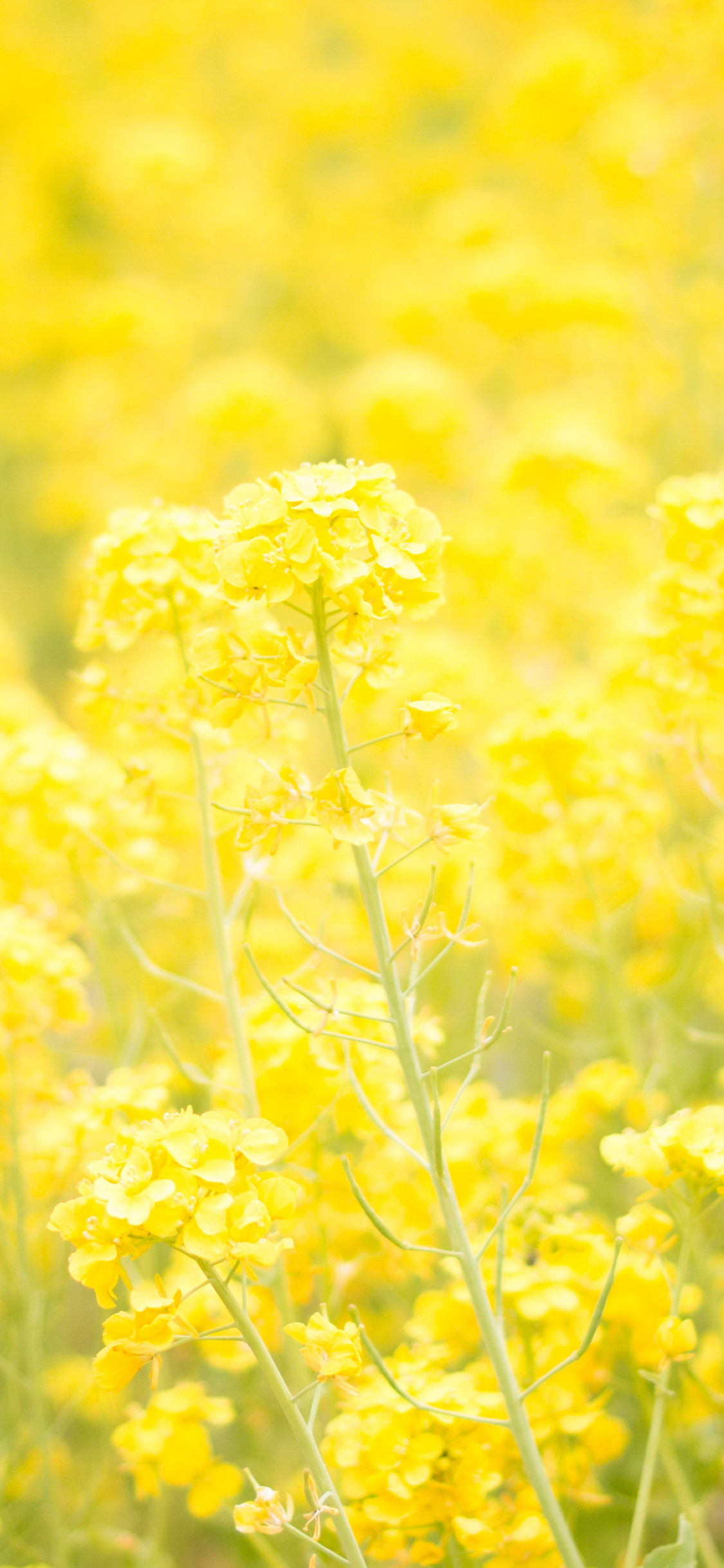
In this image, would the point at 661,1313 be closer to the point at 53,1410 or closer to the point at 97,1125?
the point at 97,1125

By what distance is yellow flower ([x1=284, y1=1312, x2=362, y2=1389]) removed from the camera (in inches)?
46.3

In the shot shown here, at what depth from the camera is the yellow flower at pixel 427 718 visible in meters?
1.23

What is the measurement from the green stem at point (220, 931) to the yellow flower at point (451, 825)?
465 mm

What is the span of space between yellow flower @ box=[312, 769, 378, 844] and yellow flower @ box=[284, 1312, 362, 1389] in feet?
1.58

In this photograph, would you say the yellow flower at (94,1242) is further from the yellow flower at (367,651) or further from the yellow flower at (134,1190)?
the yellow flower at (367,651)

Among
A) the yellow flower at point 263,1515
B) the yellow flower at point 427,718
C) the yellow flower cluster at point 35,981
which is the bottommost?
the yellow flower at point 263,1515

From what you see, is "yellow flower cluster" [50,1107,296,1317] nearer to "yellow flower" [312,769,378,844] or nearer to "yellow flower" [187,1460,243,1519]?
"yellow flower" [312,769,378,844]

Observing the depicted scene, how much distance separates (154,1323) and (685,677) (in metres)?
1.22

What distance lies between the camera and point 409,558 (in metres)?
1.24

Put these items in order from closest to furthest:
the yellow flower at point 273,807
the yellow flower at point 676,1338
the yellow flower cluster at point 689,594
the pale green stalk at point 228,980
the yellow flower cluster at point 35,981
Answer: the yellow flower at point 273,807
the yellow flower at point 676,1338
the pale green stalk at point 228,980
the yellow flower cluster at point 689,594
the yellow flower cluster at point 35,981

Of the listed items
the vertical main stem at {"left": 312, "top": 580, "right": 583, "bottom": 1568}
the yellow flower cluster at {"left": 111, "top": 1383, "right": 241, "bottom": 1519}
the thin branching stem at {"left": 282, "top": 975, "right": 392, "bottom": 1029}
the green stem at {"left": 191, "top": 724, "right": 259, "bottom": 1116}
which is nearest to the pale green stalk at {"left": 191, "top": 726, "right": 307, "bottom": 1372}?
the green stem at {"left": 191, "top": 724, "right": 259, "bottom": 1116}

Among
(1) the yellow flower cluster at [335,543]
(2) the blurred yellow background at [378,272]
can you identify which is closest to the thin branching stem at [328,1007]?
(1) the yellow flower cluster at [335,543]

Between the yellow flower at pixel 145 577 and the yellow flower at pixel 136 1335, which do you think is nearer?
the yellow flower at pixel 136 1335

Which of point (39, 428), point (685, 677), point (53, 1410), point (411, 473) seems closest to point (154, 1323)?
point (685, 677)
